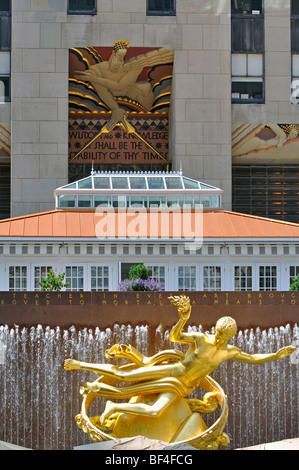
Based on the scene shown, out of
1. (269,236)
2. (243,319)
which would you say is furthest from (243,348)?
(269,236)

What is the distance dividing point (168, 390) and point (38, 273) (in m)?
10.8

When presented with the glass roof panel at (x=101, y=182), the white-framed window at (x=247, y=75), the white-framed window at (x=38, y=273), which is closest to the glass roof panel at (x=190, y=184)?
the glass roof panel at (x=101, y=182)

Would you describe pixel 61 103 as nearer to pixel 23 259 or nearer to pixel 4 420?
pixel 23 259

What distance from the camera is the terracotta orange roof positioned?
28.2m

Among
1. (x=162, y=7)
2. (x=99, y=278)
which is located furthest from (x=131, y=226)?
(x=162, y=7)

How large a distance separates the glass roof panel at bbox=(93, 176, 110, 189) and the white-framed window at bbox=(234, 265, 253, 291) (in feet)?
20.8

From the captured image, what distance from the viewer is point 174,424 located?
1823 cm

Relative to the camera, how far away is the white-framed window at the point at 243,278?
2858 cm

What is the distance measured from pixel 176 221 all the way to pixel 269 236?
3.25 m

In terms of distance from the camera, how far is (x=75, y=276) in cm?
2814

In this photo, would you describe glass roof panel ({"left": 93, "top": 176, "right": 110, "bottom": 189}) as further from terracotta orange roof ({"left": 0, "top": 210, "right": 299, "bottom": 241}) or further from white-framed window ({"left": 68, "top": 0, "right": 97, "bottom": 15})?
white-framed window ({"left": 68, "top": 0, "right": 97, "bottom": 15})

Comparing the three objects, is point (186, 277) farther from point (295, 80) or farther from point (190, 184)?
point (295, 80)
